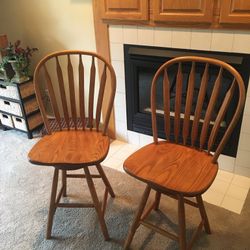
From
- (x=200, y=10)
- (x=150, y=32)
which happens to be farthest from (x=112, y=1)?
(x=200, y=10)

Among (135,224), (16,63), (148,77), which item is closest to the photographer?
(135,224)

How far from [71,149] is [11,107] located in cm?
137

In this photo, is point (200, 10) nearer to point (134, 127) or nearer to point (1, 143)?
point (134, 127)

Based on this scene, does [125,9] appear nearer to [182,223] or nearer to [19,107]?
[19,107]

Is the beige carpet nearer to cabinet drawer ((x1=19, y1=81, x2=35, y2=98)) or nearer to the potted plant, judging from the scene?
cabinet drawer ((x1=19, y1=81, x2=35, y2=98))

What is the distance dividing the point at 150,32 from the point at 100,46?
459mm

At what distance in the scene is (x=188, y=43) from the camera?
1.86 metres

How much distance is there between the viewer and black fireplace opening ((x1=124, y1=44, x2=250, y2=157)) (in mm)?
1748

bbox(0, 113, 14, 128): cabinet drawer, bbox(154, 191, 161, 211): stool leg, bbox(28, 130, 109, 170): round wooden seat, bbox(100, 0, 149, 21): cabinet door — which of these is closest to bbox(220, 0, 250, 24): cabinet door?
bbox(100, 0, 149, 21): cabinet door

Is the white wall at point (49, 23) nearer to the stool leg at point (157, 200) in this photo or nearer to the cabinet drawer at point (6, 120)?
the cabinet drawer at point (6, 120)

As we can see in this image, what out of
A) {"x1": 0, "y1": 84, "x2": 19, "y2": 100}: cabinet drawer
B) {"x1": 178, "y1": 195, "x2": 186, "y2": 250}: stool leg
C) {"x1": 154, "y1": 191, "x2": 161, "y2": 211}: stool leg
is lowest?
{"x1": 154, "y1": 191, "x2": 161, "y2": 211}: stool leg

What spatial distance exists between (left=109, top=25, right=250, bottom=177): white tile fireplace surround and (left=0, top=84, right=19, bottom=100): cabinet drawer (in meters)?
0.92

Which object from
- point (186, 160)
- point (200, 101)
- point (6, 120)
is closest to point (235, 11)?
point (200, 101)

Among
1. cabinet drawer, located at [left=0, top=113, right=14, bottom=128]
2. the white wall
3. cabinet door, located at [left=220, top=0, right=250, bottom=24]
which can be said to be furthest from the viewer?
cabinet drawer, located at [left=0, top=113, right=14, bottom=128]
